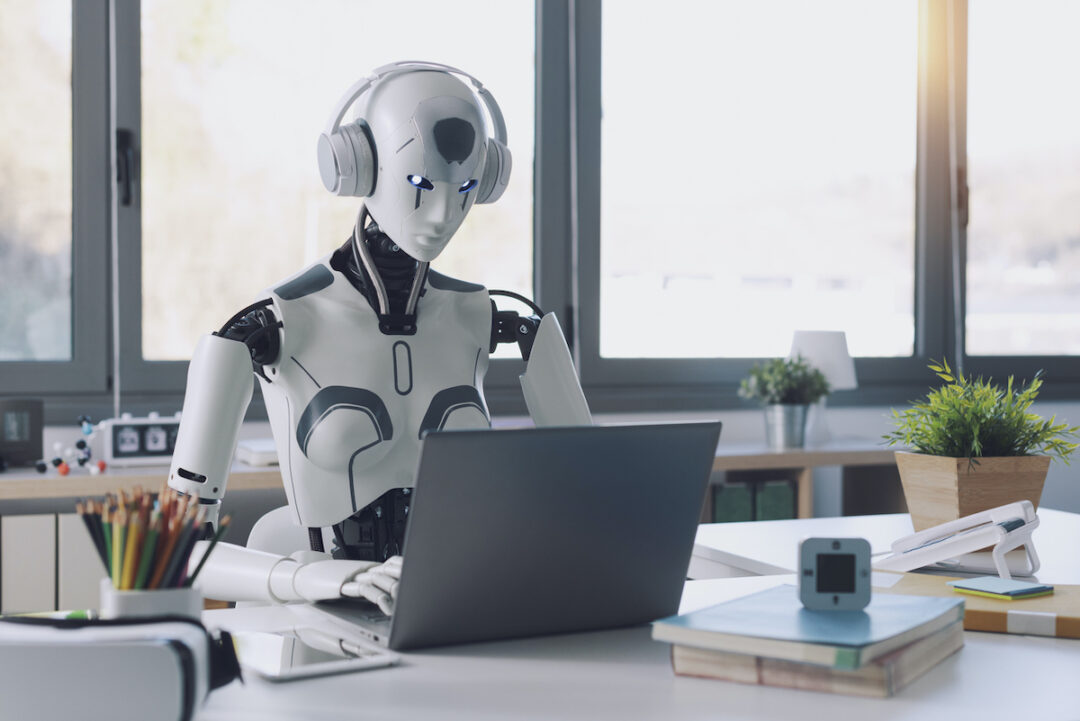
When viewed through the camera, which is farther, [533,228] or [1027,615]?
[533,228]

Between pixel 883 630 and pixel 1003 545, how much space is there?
1.55ft

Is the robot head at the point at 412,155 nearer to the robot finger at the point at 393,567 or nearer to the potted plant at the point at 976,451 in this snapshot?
the robot finger at the point at 393,567

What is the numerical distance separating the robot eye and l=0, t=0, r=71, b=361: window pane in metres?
1.81

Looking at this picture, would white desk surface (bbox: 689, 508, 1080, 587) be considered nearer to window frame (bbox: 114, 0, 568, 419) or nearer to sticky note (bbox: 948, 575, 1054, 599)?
sticky note (bbox: 948, 575, 1054, 599)

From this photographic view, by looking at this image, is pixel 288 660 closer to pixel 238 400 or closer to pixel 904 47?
pixel 238 400

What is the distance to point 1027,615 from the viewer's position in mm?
1121

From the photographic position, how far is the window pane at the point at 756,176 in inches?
137

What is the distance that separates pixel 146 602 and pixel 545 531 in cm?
34

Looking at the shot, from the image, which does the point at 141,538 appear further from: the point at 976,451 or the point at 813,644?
the point at 976,451

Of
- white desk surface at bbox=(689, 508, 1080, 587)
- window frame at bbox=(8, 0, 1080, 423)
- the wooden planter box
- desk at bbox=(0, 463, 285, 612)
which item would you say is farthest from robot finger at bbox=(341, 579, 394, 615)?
window frame at bbox=(8, 0, 1080, 423)

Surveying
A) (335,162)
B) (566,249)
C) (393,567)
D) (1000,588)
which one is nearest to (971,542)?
(1000,588)

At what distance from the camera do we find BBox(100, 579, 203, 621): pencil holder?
33.0 inches

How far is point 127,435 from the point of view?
2527mm

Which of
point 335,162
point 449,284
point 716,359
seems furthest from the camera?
point 716,359
